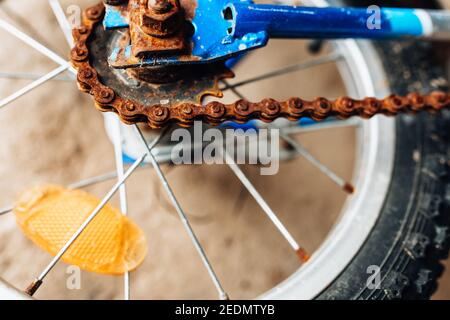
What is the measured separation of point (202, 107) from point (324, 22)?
306 mm

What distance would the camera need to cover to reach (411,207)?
1195 millimetres

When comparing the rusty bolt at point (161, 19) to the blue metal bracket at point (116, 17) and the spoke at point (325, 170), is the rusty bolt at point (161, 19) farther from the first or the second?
the spoke at point (325, 170)

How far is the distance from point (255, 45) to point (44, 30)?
1206 mm

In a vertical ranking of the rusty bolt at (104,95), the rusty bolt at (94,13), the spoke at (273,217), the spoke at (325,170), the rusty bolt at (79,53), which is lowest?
the spoke at (273,217)

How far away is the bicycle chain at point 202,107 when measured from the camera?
981 millimetres

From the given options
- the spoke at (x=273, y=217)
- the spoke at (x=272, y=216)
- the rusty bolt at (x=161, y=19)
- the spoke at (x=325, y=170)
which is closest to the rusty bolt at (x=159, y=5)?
the rusty bolt at (x=161, y=19)

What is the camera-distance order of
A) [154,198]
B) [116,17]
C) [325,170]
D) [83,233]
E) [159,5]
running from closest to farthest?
[159,5]
[116,17]
[83,233]
[325,170]
[154,198]


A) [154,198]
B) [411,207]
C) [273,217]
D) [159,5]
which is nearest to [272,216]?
[273,217]

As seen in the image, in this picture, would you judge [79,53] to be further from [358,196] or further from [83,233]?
[358,196]

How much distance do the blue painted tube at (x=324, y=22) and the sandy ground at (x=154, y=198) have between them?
2.78ft

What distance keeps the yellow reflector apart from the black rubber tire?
476mm

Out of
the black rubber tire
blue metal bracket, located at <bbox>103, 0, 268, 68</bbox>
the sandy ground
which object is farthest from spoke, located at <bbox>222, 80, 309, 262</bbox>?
the sandy ground

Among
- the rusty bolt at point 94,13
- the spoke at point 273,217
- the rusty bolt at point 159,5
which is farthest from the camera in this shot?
the spoke at point 273,217

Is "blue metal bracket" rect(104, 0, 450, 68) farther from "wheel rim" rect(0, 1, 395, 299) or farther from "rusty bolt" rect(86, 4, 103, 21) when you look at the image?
"wheel rim" rect(0, 1, 395, 299)
